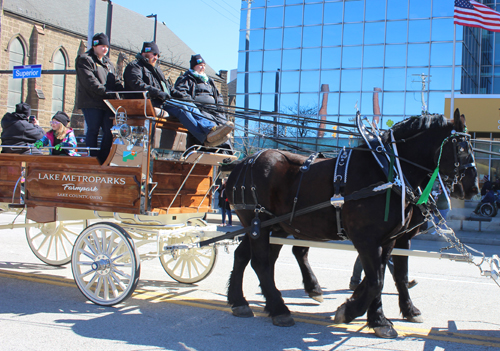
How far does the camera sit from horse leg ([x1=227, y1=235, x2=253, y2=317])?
17.3 feet

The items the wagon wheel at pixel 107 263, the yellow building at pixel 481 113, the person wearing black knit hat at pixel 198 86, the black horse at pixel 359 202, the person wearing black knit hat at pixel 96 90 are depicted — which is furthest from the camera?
the yellow building at pixel 481 113

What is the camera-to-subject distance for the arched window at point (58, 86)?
35.0 meters

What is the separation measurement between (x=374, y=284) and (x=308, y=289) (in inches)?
66.8

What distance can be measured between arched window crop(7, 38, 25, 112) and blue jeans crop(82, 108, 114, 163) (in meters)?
29.8

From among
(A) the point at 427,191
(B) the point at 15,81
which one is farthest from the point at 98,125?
(B) the point at 15,81

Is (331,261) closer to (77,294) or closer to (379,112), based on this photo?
(77,294)

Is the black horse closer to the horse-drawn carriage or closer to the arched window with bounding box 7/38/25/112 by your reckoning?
the horse-drawn carriage

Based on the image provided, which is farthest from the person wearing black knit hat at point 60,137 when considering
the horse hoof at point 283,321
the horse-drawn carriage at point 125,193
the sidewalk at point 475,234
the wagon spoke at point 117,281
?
the sidewalk at point 475,234

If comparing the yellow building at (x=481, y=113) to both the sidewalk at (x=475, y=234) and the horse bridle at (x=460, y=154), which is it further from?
the horse bridle at (x=460, y=154)

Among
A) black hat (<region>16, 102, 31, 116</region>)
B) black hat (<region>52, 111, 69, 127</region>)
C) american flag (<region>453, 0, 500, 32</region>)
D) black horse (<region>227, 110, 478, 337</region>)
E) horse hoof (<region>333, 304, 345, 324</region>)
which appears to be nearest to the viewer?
black horse (<region>227, 110, 478, 337</region>)

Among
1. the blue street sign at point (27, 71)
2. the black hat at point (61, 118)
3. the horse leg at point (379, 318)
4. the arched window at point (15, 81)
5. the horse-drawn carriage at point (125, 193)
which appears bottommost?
the horse leg at point (379, 318)

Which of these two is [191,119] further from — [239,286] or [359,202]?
[359,202]

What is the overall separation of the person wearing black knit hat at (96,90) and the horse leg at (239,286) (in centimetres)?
218

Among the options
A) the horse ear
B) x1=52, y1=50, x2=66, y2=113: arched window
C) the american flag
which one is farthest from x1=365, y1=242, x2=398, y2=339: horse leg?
x1=52, y1=50, x2=66, y2=113: arched window
